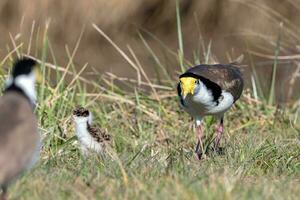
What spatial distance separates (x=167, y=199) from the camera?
5086 millimetres

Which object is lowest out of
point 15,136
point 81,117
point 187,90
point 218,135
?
point 218,135

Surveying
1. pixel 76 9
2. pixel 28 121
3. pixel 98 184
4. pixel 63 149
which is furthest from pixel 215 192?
pixel 76 9

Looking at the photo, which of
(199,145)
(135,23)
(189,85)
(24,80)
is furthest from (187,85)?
(135,23)

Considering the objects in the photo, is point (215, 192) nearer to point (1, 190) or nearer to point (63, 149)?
point (1, 190)

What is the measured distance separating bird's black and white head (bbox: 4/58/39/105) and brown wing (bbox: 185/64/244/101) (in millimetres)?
2399

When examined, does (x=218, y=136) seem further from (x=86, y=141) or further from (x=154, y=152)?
(x=86, y=141)

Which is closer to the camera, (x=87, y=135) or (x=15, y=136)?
(x=15, y=136)

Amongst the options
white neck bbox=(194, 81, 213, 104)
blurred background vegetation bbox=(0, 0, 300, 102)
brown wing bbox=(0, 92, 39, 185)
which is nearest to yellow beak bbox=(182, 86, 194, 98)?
white neck bbox=(194, 81, 213, 104)

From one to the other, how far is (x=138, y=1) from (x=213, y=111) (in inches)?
312

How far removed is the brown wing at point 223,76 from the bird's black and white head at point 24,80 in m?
2.40

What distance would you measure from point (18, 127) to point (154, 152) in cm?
229

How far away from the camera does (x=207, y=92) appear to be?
754cm

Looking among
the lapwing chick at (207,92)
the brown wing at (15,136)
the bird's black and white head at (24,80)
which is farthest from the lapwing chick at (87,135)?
the brown wing at (15,136)

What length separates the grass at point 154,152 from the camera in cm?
533
